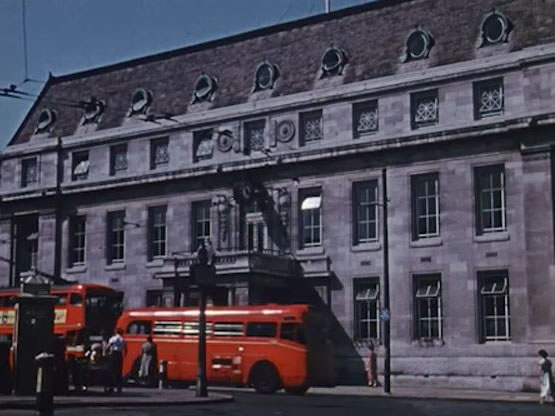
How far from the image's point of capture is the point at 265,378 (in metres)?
39.6

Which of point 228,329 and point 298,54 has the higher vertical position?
point 298,54

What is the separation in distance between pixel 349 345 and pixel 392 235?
545 cm

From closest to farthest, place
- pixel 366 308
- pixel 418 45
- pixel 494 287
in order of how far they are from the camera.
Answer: pixel 494 287, pixel 366 308, pixel 418 45

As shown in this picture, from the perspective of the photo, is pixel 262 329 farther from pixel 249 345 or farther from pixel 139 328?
pixel 139 328

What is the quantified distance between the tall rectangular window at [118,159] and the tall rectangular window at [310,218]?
12.3 m

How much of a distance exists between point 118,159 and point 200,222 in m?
7.20

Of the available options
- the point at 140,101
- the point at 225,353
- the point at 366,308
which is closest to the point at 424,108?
the point at 366,308

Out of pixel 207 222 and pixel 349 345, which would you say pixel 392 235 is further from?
pixel 207 222

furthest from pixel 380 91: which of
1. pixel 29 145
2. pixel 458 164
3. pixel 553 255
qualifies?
pixel 29 145

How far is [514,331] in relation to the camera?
152ft

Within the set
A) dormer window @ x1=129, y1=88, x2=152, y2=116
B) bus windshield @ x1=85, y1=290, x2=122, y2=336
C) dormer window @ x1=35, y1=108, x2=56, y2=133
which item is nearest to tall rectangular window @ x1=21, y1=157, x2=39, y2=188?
dormer window @ x1=35, y1=108, x2=56, y2=133

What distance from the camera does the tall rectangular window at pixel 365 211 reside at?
51531mm

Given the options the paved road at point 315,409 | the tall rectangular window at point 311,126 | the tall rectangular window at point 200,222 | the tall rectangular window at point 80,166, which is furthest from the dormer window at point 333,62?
the paved road at point 315,409

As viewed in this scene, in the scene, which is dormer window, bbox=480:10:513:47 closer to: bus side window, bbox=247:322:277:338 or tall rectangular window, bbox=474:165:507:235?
tall rectangular window, bbox=474:165:507:235
